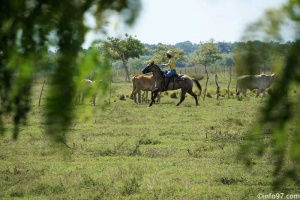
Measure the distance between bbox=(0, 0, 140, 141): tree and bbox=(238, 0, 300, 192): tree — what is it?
0.91 feet

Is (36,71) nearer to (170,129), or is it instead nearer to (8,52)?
(8,52)

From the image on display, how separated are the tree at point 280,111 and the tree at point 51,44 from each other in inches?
10.9

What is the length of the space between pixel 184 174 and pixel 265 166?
1175mm

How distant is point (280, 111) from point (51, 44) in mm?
451

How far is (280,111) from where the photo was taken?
800 millimetres

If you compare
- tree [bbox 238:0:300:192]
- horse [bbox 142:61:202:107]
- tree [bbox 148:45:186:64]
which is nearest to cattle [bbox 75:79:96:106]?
tree [bbox 238:0:300:192]

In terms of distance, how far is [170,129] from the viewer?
401 inches

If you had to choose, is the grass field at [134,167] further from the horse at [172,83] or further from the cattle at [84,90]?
the horse at [172,83]

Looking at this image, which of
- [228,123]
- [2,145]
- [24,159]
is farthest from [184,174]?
[228,123]

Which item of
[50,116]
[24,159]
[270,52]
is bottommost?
[24,159]

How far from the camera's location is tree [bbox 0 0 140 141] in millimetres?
843

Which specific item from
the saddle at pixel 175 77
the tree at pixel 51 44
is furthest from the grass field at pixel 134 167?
the saddle at pixel 175 77

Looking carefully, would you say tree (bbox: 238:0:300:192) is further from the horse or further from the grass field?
the horse

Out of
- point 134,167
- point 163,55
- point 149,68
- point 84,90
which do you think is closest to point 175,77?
point 149,68
